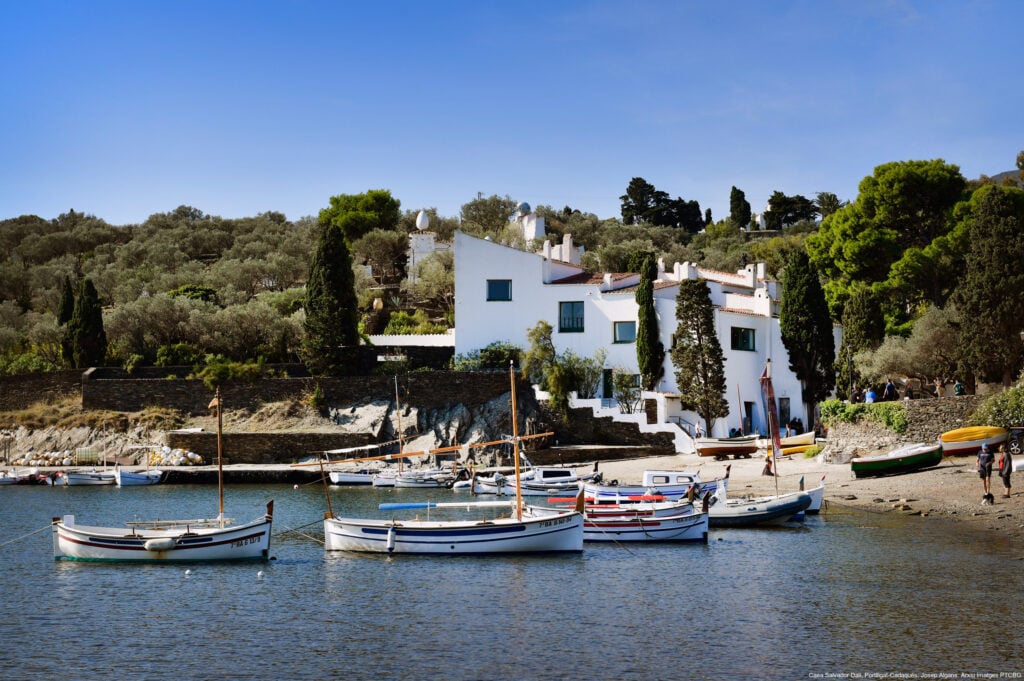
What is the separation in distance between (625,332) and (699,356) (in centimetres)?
481

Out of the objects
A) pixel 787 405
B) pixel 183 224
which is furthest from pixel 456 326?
pixel 183 224

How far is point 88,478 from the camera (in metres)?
53.9

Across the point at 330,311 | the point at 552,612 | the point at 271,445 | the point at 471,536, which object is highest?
the point at 330,311

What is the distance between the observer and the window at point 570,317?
5759cm

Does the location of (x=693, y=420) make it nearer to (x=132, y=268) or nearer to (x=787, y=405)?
(x=787, y=405)

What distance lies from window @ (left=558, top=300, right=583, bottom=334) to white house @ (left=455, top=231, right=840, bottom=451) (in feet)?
0.17

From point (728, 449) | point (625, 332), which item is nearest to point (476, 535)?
point (728, 449)

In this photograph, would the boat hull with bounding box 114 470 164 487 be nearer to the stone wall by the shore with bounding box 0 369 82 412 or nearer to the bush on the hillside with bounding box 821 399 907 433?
the stone wall by the shore with bounding box 0 369 82 412

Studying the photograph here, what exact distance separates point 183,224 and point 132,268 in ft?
68.9

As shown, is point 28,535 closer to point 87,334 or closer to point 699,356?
point 87,334

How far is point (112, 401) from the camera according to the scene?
5953cm

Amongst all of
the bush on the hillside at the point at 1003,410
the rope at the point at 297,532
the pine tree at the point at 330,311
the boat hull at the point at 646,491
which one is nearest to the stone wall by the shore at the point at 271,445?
the pine tree at the point at 330,311

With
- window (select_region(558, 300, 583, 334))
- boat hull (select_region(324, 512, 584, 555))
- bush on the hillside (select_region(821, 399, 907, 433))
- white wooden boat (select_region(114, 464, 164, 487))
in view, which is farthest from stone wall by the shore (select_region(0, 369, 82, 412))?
bush on the hillside (select_region(821, 399, 907, 433))

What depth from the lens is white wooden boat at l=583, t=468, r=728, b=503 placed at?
1438 inches
